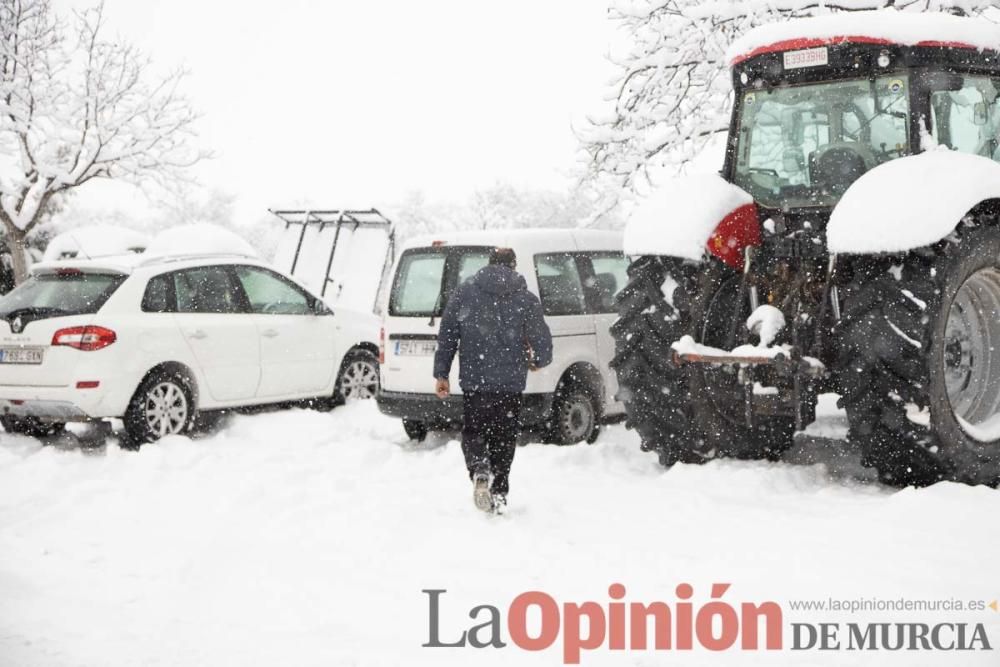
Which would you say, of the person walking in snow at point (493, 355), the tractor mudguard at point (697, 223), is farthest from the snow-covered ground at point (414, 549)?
the tractor mudguard at point (697, 223)

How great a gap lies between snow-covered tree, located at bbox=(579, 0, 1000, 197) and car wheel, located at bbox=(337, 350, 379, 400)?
687cm

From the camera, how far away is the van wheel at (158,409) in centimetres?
923

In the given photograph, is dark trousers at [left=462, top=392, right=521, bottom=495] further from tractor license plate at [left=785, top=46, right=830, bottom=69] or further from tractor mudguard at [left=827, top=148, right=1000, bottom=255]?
tractor license plate at [left=785, top=46, right=830, bottom=69]

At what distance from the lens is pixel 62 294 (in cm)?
939

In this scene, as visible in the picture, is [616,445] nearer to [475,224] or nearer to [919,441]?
[919,441]

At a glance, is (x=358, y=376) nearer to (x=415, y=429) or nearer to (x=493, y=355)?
(x=415, y=429)

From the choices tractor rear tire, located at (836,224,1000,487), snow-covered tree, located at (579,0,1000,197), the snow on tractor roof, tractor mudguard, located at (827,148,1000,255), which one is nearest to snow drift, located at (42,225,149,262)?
snow-covered tree, located at (579,0,1000,197)

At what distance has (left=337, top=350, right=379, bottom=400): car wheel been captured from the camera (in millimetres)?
11461

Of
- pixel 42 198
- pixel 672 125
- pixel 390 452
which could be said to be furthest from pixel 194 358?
pixel 42 198

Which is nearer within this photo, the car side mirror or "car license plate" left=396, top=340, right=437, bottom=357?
"car license plate" left=396, top=340, right=437, bottom=357

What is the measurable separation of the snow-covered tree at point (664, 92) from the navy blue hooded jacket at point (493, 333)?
9.04 meters

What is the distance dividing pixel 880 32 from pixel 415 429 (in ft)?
16.8

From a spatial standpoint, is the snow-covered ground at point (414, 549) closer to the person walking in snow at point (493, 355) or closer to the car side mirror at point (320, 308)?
the person walking in snow at point (493, 355)

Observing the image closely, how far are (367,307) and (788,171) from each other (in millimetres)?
8800
